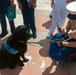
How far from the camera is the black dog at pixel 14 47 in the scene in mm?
3758

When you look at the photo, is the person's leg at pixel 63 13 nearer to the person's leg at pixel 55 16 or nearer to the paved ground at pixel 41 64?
the person's leg at pixel 55 16

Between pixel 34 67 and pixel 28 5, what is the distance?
1373 millimetres

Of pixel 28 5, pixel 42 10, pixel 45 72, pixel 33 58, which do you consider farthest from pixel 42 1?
pixel 45 72

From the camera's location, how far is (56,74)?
12.9ft

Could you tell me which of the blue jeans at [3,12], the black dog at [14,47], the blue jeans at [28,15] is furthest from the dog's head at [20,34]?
the blue jeans at [3,12]

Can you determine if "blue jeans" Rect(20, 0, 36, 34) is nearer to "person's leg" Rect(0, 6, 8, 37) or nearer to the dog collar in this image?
"person's leg" Rect(0, 6, 8, 37)

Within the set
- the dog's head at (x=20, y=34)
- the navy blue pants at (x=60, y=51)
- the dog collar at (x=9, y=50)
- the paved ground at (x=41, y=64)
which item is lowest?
the paved ground at (x=41, y=64)

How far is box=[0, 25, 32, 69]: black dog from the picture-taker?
12.3 ft

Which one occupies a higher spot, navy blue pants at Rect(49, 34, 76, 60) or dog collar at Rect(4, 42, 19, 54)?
dog collar at Rect(4, 42, 19, 54)

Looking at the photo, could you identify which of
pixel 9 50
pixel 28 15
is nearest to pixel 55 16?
pixel 28 15

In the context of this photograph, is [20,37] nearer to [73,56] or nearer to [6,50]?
[6,50]

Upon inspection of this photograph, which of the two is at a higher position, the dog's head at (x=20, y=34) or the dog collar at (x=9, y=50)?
the dog's head at (x=20, y=34)

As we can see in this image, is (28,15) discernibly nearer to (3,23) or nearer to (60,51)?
(3,23)

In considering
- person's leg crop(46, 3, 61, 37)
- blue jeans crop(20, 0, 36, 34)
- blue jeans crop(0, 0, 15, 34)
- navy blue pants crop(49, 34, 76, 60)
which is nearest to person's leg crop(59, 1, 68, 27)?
person's leg crop(46, 3, 61, 37)
